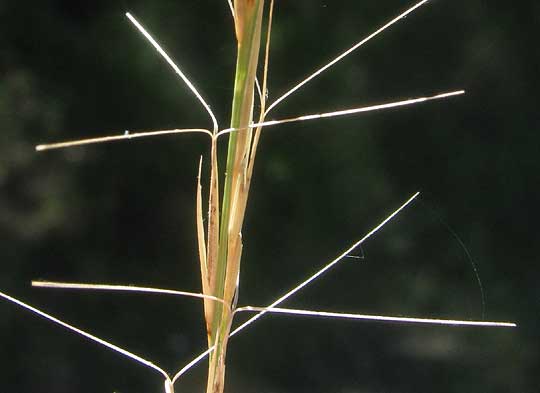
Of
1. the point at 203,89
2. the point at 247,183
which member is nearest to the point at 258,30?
the point at 247,183

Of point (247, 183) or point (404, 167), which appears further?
point (404, 167)

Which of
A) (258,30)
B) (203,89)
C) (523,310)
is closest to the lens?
(258,30)

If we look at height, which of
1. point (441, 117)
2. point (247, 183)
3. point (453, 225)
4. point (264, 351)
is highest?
point (247, 183)

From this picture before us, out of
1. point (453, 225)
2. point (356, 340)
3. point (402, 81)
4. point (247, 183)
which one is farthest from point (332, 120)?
point (247, 183)

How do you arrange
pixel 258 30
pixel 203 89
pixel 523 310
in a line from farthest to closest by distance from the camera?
pixel 523 310 → pixel 203 89 → pixel 258 30

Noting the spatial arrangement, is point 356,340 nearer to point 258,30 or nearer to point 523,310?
point 523,310

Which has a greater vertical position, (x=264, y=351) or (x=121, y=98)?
(x=121, y=98)

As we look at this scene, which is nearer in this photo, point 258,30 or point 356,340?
point 258,30

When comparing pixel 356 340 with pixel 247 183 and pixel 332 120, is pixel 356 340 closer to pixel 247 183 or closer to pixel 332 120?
pixel 332 120

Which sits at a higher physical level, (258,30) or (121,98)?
(258,30)
